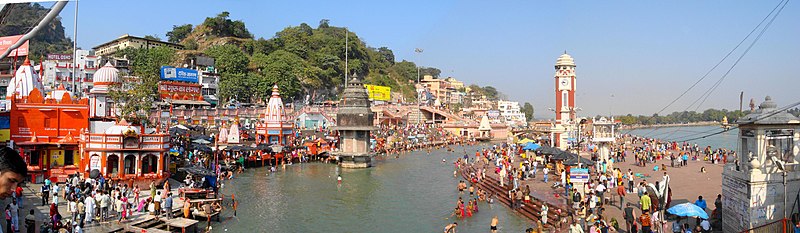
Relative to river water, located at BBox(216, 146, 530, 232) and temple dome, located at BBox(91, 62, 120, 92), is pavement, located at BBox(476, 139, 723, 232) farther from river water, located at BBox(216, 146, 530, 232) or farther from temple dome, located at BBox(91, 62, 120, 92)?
temple dome, located at BBox(91, 62, 120, 92)

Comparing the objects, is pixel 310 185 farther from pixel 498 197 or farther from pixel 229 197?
pixel 498 197

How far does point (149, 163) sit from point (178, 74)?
4318cm

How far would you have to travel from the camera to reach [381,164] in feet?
140

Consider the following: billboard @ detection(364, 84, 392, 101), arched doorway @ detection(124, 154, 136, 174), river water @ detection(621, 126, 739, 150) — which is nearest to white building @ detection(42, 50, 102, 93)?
billboard @ detection(364, 84, 392, 101)

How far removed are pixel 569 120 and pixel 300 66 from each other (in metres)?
46.6

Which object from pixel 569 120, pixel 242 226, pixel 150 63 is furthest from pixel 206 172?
pixel 150 63

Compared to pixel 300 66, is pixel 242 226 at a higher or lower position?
lower

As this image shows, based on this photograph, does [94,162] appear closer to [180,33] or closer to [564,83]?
[564,83]

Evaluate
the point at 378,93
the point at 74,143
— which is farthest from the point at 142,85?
the point at 378,93

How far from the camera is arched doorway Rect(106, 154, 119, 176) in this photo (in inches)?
942

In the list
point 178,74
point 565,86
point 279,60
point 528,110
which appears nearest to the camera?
point 565,86

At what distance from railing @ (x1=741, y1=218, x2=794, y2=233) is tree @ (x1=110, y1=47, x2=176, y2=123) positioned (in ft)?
94.4

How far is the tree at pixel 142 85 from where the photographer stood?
3794 cm

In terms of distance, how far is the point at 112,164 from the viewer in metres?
24.1
